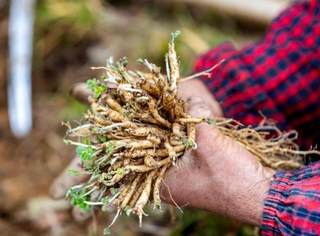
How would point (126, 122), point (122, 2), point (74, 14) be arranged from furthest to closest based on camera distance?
point (122, 2), point (74, 14), point (126, 122)

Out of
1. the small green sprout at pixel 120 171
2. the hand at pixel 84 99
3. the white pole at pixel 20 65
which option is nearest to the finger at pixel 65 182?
the hand at pixel 84 99

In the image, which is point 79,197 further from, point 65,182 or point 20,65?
point 20,65

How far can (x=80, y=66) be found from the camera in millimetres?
2428

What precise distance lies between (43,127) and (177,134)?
1.22 meters

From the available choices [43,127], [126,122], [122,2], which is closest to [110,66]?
[126,122]

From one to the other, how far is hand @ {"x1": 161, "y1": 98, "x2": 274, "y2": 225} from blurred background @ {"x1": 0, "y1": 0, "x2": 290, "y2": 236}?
2.11 ft

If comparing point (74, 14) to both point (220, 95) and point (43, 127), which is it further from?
point (220, 95)

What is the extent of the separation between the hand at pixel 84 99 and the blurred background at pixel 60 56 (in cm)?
43

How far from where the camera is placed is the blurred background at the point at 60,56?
1940 millimetres

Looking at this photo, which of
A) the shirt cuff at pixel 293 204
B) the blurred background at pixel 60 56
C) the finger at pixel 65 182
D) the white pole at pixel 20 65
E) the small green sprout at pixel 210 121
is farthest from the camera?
the white pole at pixel 20 65

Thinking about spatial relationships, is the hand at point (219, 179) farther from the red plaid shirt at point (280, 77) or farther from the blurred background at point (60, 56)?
the blurred background at point (60, 56)

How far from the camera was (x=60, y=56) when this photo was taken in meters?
2.49

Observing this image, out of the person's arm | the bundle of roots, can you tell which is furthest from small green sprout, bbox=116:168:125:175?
the person's arm

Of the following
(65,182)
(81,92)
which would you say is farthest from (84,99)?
(65,182)
